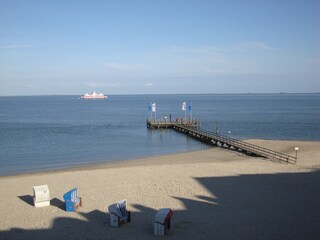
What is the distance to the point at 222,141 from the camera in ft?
126

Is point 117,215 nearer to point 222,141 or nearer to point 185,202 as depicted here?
point 185,202

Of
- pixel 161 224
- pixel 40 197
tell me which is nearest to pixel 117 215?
pixel 161 224

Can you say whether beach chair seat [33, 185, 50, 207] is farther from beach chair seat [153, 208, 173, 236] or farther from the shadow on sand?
beach chair seat [153, 208, 173, 236]

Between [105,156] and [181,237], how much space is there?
74.8ft

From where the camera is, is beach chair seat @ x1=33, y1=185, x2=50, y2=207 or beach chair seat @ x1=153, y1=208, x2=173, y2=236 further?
beach chair seat @ x1=33, y1=185, x2=50, y2=207

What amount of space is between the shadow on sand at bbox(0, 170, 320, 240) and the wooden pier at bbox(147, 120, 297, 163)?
31.8ft

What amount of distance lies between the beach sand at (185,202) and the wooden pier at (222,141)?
2994mm

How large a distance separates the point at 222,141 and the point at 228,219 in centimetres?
2442

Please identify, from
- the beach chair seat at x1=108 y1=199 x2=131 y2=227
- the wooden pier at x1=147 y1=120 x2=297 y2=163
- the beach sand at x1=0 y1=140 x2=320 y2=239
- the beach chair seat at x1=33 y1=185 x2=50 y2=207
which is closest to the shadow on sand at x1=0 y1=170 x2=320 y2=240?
the beach sand at x1=0 y1=140 x2=320 y2=239

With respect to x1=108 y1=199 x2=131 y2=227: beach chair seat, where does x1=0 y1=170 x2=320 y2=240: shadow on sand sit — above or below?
below

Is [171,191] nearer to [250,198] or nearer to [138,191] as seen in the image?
[138,191]

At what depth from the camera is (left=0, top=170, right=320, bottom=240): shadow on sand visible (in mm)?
13039

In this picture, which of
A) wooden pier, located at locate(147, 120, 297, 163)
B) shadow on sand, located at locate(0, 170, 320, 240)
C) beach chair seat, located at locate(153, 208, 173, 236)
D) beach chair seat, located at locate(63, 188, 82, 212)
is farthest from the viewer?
wooden pier, located at locate(147, 120, 297, 163)

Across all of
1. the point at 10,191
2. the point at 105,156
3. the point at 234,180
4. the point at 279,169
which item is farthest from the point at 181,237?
the point at 105,156
